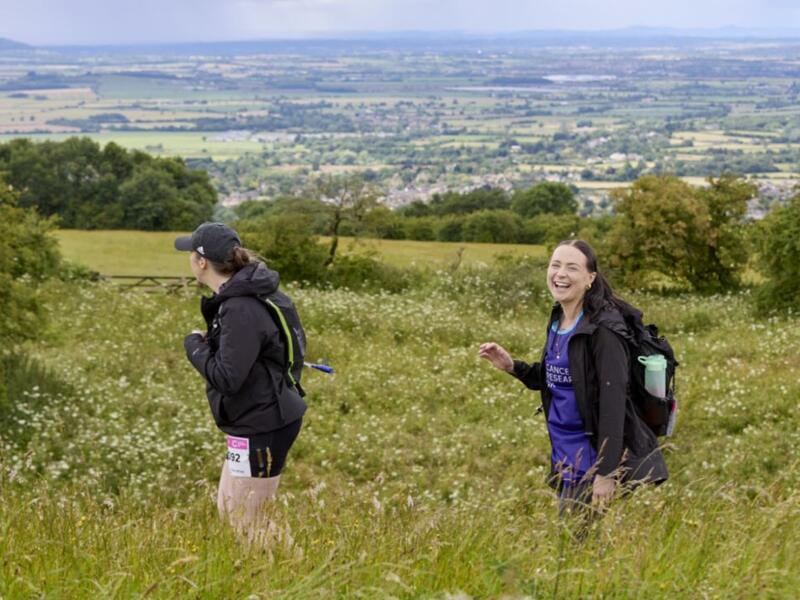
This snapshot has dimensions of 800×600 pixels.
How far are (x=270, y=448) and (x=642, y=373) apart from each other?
2254mm

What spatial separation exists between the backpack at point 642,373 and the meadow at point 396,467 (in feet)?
1.54

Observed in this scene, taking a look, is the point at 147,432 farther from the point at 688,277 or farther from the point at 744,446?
the point at 688,277

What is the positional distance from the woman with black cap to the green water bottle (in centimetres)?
207

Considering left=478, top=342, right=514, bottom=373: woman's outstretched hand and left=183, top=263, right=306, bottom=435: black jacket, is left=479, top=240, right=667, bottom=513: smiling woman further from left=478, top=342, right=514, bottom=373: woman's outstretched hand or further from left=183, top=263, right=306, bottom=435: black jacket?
left=183, top=263, right=306, bottom=435: black jacket

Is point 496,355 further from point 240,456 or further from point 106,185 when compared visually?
point 106,185

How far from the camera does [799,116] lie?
199875 millimetres

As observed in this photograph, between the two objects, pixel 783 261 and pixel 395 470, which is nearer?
pixel 395 470

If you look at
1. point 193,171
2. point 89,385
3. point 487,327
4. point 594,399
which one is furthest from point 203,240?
point 193,171

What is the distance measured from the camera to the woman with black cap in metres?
5.66

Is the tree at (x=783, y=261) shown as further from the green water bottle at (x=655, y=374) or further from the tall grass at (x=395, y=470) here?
the green water bottle at (x=655, y=374)

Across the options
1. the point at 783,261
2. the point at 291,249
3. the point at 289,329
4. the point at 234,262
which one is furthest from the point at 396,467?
the point at 291,249

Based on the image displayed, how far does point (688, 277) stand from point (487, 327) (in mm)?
18783

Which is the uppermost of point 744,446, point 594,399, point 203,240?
point 203,240

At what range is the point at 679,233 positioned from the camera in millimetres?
38688
